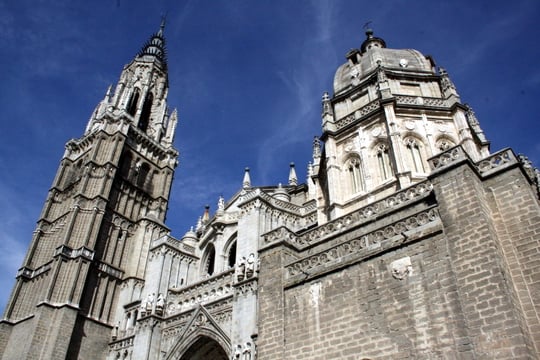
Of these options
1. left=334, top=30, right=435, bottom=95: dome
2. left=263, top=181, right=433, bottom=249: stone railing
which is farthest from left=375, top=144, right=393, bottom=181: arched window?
left=263, top=181, right=433, bottom=249: stone railing

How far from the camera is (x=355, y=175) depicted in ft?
61.8

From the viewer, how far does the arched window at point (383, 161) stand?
1766cm

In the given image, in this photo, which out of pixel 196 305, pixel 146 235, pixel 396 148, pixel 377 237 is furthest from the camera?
pixel 146 235

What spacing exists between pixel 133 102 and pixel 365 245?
1252 inches

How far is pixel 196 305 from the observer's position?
19.0 metres

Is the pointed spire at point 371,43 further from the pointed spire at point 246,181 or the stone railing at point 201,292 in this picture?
the stone railing at point 201,292

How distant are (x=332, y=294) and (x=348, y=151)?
31.8ft

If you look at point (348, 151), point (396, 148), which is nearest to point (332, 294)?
point (396, 148)

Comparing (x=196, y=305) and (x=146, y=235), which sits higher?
(x=146, y=235)

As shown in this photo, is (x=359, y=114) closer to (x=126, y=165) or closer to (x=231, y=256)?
(x=231, y=256)

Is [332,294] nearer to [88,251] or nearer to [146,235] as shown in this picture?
[88,251]

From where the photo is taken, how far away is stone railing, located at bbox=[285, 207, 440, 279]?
1011 centimetres

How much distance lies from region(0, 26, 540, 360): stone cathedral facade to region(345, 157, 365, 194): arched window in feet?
0.24

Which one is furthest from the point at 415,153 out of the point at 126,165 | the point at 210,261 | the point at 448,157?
the point at 126,165
